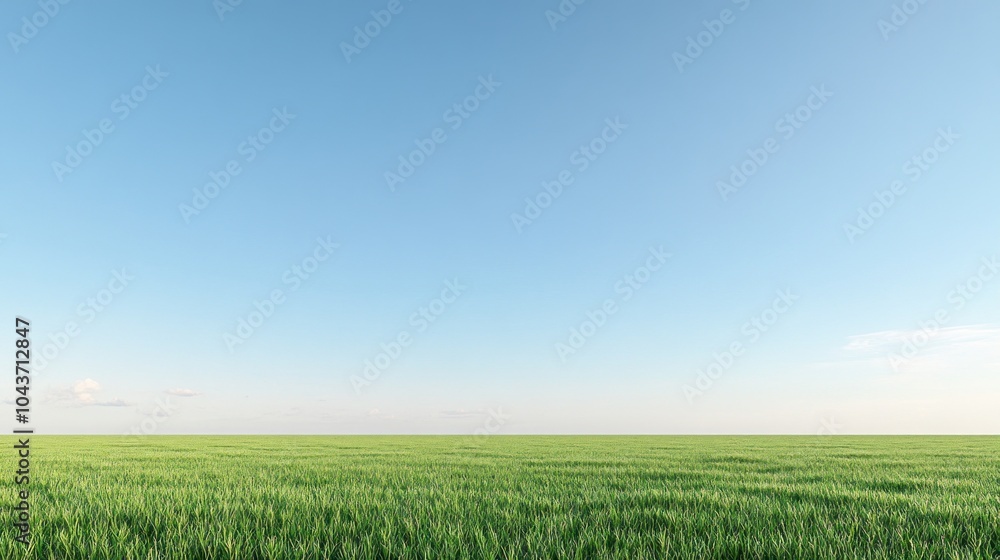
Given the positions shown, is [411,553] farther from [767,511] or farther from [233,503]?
[767,511]

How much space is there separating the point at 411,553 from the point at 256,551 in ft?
4.66

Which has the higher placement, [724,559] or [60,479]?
[724,559]

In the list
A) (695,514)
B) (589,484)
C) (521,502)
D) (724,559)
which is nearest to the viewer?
(724,559)

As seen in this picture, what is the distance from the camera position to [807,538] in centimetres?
493

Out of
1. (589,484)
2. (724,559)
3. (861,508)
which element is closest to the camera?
(724,559)

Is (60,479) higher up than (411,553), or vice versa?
(411,553)

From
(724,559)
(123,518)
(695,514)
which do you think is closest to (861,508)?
(695,514)

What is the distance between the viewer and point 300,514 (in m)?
6.17

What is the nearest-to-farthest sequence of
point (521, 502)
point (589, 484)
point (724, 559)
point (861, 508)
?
point (724, 559) < point (861, 508) < point (521, 502) < point (589, 484)

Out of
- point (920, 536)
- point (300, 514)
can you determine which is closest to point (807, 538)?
point (920, 536)

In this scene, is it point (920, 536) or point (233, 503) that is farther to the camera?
point (233, 503)

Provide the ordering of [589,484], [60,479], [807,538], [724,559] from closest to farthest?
1. [724,559]
2. [807,538]
3. [589,484]
4. [60,479]

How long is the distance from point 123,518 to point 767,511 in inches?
295

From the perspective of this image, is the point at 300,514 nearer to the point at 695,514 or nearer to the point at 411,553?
the point at 411,553
